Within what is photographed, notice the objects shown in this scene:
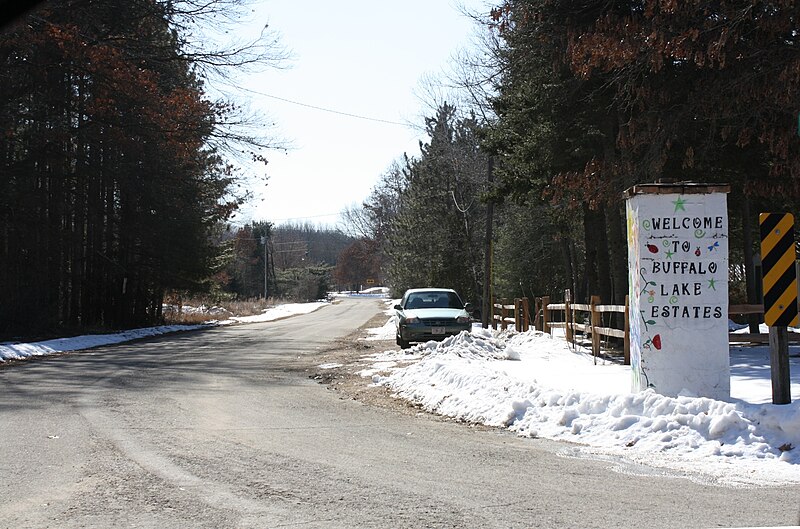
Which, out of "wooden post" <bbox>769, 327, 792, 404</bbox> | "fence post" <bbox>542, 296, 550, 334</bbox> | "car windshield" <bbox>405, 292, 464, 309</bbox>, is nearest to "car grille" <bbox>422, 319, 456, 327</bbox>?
"car windshield" <bbox>405, 292, 464, 309</bbox>

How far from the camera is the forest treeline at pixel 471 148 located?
14156 millimetres

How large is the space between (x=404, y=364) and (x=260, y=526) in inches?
491

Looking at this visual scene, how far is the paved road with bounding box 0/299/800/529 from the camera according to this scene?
570cm

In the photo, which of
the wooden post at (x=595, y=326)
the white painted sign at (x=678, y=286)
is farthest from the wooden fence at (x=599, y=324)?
the white painted sign at (x=678, y=286)

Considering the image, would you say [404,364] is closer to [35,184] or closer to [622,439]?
[622,439]

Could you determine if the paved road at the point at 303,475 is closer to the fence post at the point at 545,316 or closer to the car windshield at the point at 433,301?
the fence post at the point at 545,316

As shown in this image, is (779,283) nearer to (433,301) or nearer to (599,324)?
(599,324)

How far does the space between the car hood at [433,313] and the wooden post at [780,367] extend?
13368 millimetres

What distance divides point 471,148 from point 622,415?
3300cm

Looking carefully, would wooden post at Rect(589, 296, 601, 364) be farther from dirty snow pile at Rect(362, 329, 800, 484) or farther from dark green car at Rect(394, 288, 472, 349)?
dark green car at Rect(394, 288, 472, 349)

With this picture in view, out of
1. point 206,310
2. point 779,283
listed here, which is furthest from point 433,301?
point 206,310

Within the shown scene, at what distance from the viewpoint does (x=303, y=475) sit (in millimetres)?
7062

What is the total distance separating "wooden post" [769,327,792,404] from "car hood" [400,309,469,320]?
A: 1337 centimetres

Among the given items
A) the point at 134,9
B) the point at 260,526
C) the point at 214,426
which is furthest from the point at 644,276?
the point at 134,9
